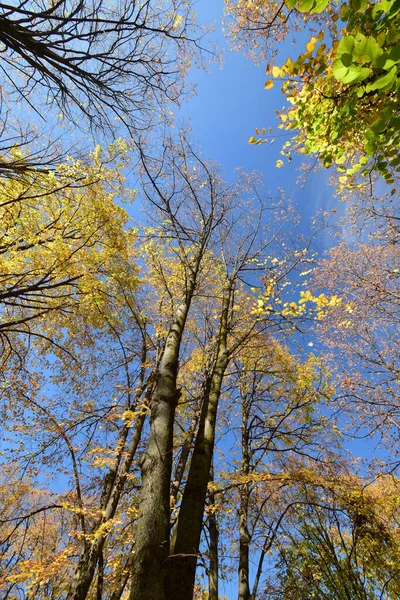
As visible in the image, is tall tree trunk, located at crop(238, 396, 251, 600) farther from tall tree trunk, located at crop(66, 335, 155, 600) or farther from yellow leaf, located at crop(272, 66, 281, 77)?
yellow leaf, located at crop(272, 66, 281, 77)

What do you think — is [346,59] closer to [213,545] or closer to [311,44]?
[311,44]

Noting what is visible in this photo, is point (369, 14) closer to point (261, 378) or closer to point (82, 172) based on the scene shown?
point (82, 172)

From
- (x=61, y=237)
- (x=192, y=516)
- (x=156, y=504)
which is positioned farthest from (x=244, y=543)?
(x=61, y=237)

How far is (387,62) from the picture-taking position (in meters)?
1.33

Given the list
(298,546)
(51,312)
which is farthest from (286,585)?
(51,312)

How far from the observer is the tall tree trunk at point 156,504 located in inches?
75.0

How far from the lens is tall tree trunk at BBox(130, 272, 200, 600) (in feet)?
6.25

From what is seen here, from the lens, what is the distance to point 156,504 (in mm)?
2215

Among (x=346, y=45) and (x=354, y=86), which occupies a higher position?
(x=354, y=86)

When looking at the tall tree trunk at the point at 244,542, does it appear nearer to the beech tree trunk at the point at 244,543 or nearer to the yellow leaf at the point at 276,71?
the beech tree trunk at the point at 244,543

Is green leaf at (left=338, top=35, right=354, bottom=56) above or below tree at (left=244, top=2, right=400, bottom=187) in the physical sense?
below

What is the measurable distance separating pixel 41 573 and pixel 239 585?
14.2 feet

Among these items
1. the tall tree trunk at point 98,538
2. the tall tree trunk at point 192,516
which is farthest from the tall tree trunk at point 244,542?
the tall tree trunk at point 192,516

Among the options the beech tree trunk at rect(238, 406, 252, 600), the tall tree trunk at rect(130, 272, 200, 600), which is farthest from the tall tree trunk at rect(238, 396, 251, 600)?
the tall tree trunk at rect(130, 272, 200, 600)
